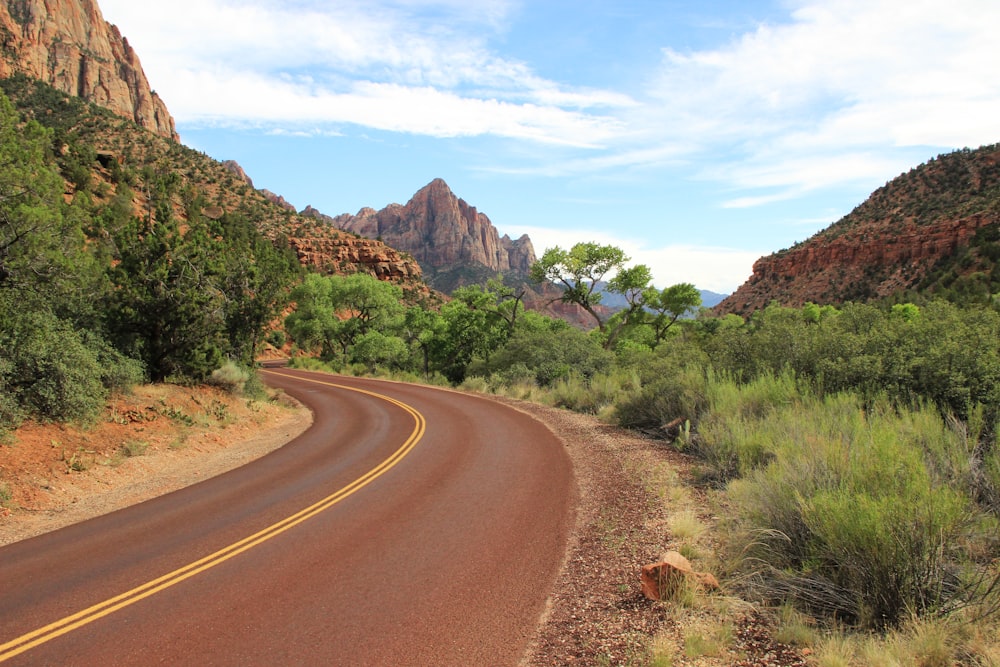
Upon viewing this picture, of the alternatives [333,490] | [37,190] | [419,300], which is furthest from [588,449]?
[419,300]

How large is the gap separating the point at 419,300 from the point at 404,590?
8221 cm

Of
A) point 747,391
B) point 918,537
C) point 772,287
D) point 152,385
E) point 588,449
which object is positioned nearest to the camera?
point 918,537

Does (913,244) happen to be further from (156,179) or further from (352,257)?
(156,179)

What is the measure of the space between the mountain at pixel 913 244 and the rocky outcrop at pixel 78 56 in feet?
376

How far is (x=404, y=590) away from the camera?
566 cm

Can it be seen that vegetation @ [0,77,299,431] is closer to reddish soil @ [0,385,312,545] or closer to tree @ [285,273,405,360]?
reddish soil @ [0,385,312,545]

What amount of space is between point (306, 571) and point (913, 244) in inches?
3379

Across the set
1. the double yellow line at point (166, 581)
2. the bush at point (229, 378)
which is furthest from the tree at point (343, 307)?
the double yellow line at point (166, 581)

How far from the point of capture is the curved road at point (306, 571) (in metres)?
4.65

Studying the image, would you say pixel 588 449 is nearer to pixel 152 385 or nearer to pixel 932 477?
pixel 932 477

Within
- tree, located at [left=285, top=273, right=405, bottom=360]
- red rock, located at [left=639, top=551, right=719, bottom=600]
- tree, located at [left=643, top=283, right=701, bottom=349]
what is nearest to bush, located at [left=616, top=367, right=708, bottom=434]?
red rock, located at [left=639, top=551, right=719, bottom=600]

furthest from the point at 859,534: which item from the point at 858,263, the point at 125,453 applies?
the point at 858,263

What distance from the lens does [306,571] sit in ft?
20.3

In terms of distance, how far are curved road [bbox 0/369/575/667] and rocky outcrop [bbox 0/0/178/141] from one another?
317ft
